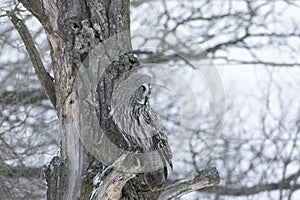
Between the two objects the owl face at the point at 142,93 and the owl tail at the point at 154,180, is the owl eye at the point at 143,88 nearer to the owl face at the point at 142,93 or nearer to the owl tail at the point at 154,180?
the owl face at the point at 142,93

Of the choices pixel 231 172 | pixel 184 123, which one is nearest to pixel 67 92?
pixel 184 123

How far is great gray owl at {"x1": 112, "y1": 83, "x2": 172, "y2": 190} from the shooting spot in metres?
3.41

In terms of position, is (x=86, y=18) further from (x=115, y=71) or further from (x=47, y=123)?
(x=47, y=123)

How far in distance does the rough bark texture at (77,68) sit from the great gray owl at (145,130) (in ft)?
0.16

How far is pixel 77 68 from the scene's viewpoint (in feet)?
11.6

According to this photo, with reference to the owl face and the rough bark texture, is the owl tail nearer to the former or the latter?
the rough bark texture

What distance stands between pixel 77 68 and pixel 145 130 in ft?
1.35

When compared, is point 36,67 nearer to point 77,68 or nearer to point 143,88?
point 77,68

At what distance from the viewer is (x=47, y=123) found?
5582 millimetres

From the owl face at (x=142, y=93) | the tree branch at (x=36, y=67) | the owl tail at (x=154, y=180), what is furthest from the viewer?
the tree branch at (x=36, y=67)

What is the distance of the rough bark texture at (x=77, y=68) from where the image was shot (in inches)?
136

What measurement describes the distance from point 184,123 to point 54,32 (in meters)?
1.00

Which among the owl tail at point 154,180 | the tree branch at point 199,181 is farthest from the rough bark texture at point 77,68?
the tree branch at point 199,181

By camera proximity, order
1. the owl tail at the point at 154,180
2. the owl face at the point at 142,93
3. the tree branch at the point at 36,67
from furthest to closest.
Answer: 1. the tree branch at the point at 36,67
2. the owl face at the point at 142,93
3. the owl tail at the point at 154,180
